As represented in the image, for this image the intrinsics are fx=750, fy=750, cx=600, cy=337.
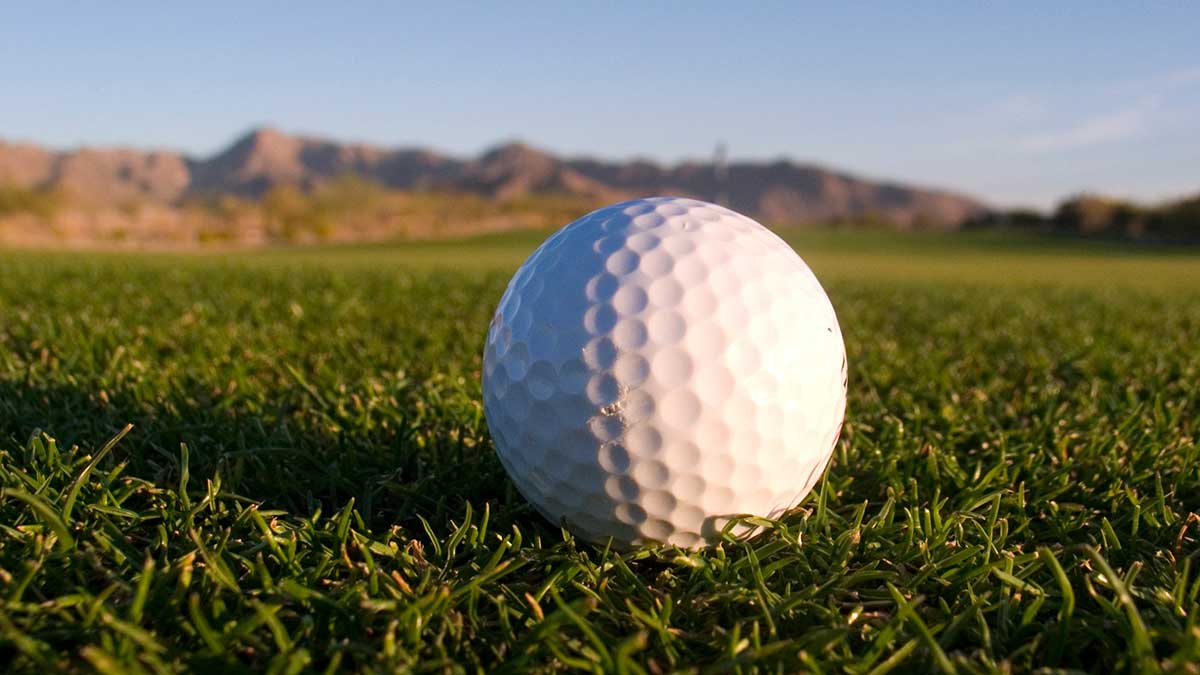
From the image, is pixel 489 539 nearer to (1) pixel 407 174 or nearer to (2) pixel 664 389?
(2) pixel 664 389

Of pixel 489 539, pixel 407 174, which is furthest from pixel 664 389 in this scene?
pixel 407 174

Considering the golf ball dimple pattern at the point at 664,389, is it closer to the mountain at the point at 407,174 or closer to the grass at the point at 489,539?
the grass at the point at 489,539

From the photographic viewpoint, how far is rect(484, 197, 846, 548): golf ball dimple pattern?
154cm

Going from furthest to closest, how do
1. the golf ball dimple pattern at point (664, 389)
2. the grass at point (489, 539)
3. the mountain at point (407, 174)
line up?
the mountain at point (407, 174), the golf ball dimple pattern at point (664, 389), the grass at point (489, 539)

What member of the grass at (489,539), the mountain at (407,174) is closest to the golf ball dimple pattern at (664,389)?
the grass at (489,539)

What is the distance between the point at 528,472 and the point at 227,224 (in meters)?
46.8

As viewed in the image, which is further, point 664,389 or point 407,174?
point 407,174

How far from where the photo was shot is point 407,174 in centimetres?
13038

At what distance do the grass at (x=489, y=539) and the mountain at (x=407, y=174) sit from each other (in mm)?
97432

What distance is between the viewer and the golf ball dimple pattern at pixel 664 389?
154 centimetres

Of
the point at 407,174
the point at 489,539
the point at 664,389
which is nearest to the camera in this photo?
the point at 664,389

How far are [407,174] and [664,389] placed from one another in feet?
447

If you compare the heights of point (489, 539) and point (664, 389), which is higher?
point (664, 389)

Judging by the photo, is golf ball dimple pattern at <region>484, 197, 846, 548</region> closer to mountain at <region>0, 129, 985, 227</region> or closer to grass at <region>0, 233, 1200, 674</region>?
grass at <region>0, 233, 1200, 674</region>
